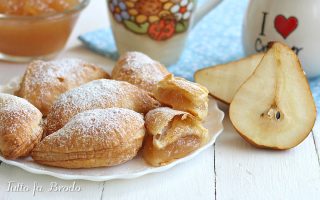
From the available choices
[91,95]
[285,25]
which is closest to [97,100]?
[91,95]

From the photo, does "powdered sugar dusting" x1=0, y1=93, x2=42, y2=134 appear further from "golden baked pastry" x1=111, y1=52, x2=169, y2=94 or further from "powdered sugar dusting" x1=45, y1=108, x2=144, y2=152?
"golden baked pastry" x1=111, y1=52, x2=169, y2=94

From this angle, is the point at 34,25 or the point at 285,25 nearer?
the point at 285,25

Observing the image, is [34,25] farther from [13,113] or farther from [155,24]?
[13,113]

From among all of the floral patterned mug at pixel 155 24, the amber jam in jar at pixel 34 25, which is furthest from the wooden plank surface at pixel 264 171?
the amber jam in jar at pixel 34 25

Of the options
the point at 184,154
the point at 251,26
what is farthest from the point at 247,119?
the point at 251,26

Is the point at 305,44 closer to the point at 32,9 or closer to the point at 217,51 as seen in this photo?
the point at 217,51

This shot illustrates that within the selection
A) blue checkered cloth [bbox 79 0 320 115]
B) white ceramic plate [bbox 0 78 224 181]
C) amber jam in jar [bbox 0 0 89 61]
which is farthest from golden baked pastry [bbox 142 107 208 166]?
amber jam in jar [bbox 0 0 89 61]
